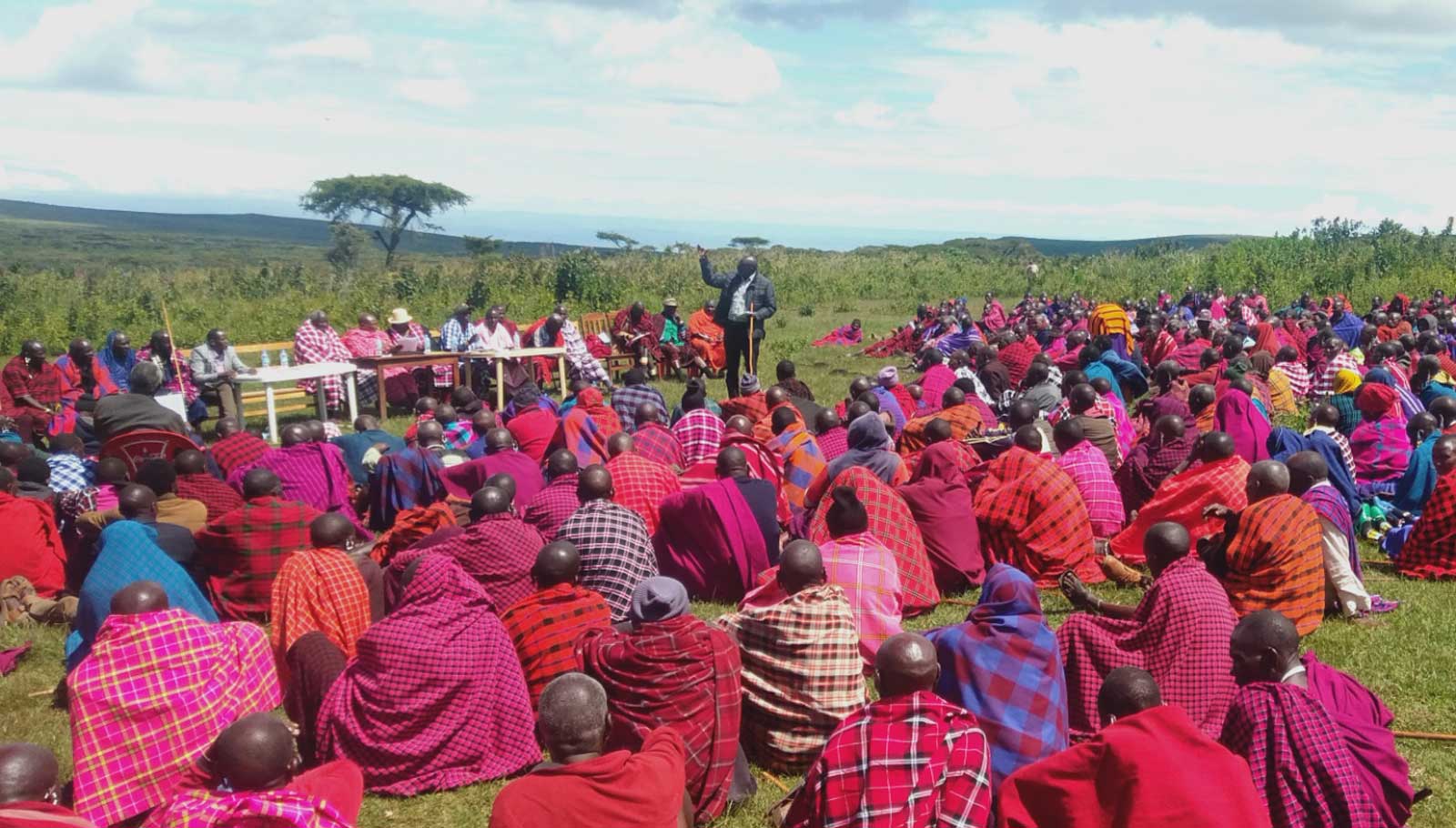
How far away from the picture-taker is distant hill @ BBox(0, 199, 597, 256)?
76.8 meters

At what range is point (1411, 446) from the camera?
9.62 m

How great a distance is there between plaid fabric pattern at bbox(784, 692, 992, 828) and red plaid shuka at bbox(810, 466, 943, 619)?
3.03 meters

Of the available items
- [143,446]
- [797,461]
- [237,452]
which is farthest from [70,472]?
[797,461]

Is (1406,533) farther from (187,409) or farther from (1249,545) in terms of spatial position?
(187,409)

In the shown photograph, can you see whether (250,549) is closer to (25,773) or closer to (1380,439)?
(25,773)

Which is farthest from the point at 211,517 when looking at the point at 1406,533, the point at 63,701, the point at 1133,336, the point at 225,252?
the point at 225,252

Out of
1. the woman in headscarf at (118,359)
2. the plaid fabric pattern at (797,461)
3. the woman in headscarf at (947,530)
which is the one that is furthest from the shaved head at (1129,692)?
the woman in headscarf at (118,359)

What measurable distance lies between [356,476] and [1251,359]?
9.75 meters

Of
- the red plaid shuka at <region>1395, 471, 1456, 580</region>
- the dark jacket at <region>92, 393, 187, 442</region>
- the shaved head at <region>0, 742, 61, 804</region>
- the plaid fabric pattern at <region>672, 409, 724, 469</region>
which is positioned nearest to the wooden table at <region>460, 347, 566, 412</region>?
the dark jacket at <region>92, 393, 187, 442</region>

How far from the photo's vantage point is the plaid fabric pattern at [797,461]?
29.1 feet

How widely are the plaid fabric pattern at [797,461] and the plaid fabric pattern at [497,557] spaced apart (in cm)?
279

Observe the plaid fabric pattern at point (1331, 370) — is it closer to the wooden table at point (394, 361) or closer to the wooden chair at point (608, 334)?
the wooden chair at point (608, 334)

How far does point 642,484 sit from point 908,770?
455 centimetres

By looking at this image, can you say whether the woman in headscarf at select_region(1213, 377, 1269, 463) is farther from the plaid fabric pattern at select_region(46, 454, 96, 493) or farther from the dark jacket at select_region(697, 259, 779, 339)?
the plaid fabric pattern at select_region(46, 454, 96, 493)
